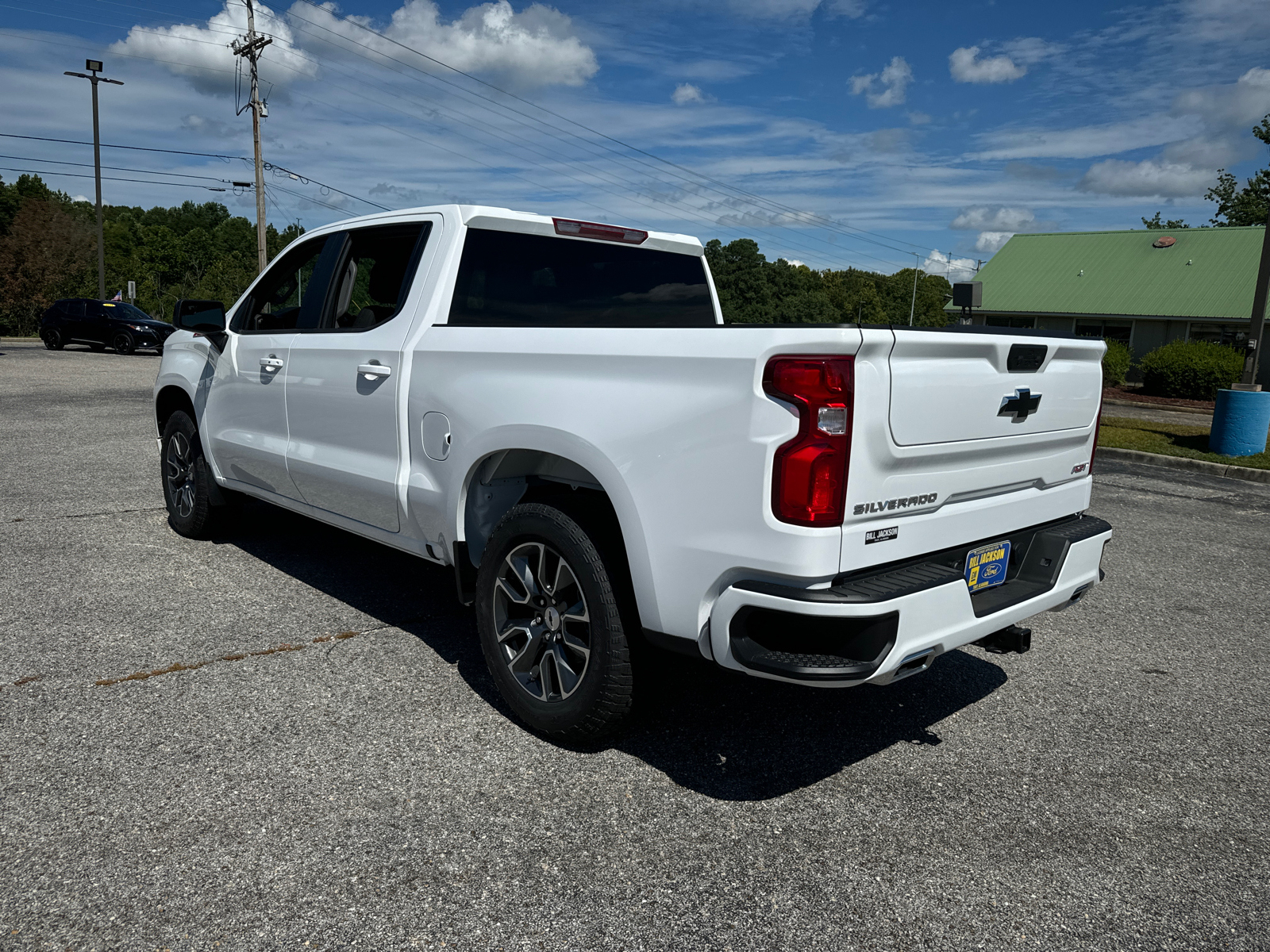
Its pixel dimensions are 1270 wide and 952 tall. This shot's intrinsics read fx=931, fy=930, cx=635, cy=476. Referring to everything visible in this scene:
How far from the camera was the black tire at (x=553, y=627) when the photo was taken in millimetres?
3225

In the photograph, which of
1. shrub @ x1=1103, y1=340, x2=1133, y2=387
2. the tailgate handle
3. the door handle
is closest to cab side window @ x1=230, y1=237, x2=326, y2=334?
the door handle

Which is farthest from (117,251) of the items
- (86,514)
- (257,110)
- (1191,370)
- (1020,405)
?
(1020,405)

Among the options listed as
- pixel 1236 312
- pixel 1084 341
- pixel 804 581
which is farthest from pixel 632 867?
pixel 1236 312

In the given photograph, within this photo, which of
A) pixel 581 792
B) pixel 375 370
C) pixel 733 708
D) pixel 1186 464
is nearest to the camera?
pixel 581 792

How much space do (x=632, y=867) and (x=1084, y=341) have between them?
2570 mm

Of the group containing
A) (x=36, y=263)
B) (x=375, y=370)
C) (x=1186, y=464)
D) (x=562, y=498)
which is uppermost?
(x=36, y=263)

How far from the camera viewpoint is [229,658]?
4289mm

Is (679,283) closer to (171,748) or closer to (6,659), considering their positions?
(171,748)

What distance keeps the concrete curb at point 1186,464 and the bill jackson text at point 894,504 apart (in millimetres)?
11269

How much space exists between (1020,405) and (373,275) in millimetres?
3042

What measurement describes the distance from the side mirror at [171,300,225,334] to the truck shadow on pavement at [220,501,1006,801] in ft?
5.26

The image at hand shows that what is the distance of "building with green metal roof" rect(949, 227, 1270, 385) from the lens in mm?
37969

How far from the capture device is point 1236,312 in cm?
3656

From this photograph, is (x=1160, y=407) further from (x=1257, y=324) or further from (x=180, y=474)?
(x=180, y=474)
